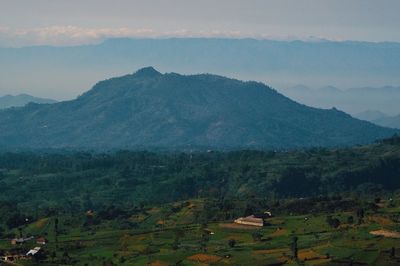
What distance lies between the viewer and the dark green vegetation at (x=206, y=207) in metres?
77.9

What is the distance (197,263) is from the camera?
73.4m

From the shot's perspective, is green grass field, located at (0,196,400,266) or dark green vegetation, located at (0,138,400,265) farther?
dark green vegetation, located at (0,138,400,265)

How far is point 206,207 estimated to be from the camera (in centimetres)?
11219

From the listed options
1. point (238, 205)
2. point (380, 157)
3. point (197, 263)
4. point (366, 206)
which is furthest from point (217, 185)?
point (197, 263)

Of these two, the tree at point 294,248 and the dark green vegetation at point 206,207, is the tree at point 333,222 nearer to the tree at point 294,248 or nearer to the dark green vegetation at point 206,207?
the dark green vegetation at point 206,207

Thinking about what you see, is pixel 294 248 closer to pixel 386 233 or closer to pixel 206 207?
pixel 386 233

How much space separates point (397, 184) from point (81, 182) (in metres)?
55.1

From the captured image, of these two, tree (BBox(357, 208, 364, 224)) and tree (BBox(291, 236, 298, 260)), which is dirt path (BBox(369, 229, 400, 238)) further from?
tree (BBox(291, 236, 298, 260))

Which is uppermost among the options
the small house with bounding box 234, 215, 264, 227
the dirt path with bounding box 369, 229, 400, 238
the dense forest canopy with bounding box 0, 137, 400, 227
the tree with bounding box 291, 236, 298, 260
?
the dirt path with bounding box 369, 229, 400, 238

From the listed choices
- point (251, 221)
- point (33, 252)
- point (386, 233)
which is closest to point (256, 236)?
point (251, 221)

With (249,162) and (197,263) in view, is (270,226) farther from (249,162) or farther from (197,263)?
(249,162)

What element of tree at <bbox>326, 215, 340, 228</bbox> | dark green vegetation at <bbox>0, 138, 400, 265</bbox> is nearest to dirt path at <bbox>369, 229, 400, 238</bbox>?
dark green vegetation at <bbox>0, 138, 400, 265</bbox>

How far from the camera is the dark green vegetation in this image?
77.9 m

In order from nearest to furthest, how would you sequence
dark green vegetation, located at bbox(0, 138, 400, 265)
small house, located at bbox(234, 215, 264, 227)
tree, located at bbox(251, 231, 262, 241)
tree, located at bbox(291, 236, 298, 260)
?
tree, located at bbox(291, 236, 298, 260)
dark green vegetation, located at bbox(0, 138, 400, 265)
tree, located at bbox(251, 231, 262, 241)
small house, located at bbox(234, 215, 264, 227)
